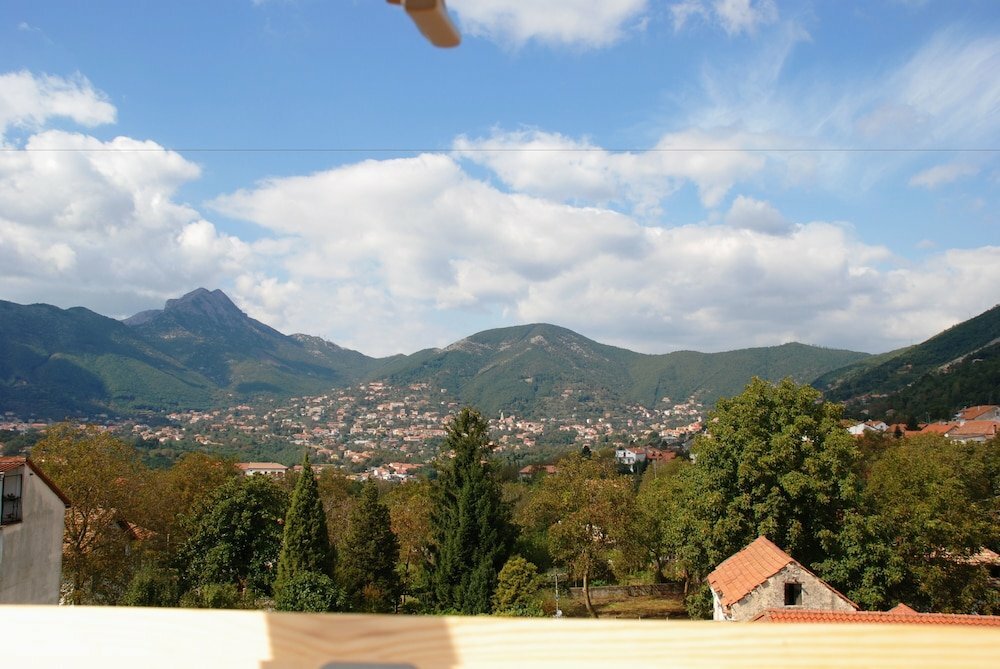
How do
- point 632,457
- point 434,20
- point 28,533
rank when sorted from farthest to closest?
point 632,457
point 28,533
point 434,20

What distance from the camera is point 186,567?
20.8 metres

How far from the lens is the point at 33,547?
595 inches

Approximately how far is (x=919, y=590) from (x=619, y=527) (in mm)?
8761

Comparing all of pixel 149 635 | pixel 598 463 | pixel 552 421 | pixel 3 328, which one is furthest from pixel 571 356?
pixel 149 635

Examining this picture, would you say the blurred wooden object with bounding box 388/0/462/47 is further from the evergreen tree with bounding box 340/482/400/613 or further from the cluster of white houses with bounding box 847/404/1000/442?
the cluster of white houses with bounding box 847/404/1000/442

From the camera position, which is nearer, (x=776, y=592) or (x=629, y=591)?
(x=776, y=592)

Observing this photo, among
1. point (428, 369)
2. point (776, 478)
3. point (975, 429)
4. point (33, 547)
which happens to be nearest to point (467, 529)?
point (776, 478)

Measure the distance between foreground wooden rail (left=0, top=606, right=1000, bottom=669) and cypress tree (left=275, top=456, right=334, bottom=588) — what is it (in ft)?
62.7

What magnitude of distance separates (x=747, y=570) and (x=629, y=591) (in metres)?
12.6

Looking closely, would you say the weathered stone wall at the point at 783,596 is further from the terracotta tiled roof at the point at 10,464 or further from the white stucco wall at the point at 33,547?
the terracotta tiled roof at the point at 10,464

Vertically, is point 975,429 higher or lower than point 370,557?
higher

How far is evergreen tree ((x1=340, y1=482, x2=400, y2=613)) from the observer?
2144 centimetres

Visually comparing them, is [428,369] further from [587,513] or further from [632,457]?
[587,513]

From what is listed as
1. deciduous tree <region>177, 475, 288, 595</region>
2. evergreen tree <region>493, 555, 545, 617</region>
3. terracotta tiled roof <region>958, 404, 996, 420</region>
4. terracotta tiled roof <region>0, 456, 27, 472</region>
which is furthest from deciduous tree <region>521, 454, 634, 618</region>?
terracotta tiled roof <region>958, 404, 996, 420</region>
